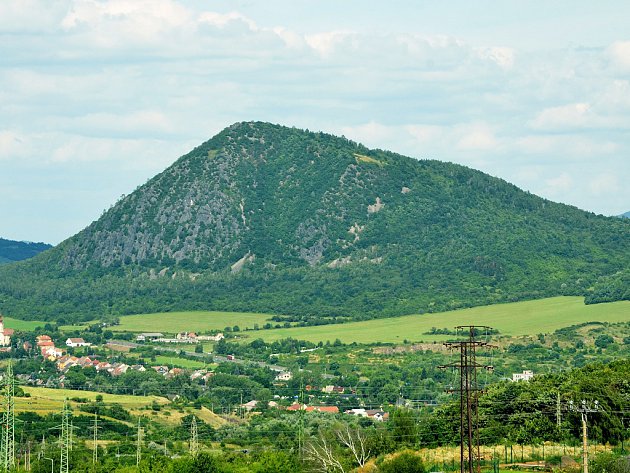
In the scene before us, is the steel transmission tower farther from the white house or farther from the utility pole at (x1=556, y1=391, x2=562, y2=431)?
the white house

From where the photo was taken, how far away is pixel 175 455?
342 ft

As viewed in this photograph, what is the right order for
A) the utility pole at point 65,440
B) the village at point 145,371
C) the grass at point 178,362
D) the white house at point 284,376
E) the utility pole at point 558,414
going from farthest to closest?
the grass at point 178,362 → the white house at point 284,376 → the village at point 145,371 → the utility pole at point 558,414 → the utility pole at point 65,440

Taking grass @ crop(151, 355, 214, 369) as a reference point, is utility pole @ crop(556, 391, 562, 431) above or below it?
below

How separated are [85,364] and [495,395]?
86.1 m

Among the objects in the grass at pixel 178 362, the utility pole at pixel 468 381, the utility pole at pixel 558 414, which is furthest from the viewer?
the grass at pixel 178 362

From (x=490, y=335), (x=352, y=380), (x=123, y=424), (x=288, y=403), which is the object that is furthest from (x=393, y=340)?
(x=123, y=424)

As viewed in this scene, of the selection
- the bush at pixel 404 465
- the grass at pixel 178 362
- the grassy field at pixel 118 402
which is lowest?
the bush at pixel 404 465

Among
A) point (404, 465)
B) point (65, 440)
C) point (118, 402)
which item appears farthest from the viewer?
point (118, 402)

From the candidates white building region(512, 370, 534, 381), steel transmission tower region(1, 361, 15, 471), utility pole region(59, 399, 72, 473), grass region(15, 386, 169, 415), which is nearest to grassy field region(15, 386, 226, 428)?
grass region(15, 386, 169, 415)

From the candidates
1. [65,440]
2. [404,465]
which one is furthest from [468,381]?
[65,440]

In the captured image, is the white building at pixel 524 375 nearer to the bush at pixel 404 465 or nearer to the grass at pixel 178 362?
the grass at pixel 178 362

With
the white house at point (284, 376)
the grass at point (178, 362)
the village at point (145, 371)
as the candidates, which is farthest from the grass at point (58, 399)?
the grass at point (178, 362)

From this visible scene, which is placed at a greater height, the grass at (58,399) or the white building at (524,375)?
the white building at (524,375)

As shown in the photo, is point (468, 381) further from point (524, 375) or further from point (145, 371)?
point (145, 371)
